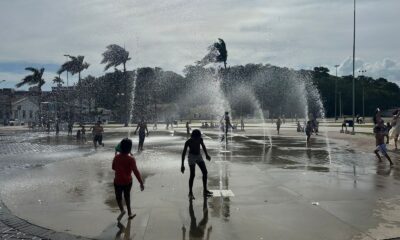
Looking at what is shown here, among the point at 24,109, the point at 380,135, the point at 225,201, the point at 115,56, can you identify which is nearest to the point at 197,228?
the point at 225,201

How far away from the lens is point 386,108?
4454 inches

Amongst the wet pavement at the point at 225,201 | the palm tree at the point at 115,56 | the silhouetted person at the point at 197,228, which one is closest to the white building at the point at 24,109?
the palm tree at the point at 115,56

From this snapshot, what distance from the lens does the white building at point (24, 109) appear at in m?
103

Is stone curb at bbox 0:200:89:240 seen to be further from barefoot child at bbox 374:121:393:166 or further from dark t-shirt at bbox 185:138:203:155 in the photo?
barefoot child at bbox 374:121:393:166

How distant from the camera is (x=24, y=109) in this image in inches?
4136

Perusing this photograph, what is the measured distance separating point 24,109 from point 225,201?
104905 millimetres

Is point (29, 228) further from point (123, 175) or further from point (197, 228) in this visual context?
point (197, 228)

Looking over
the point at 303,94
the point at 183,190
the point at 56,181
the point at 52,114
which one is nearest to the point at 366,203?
the point at 183,190

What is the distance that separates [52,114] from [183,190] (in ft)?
262

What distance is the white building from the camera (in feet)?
338

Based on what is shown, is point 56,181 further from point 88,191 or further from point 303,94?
point 303,94

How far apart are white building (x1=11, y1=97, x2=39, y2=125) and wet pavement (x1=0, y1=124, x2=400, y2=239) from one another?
312 ft

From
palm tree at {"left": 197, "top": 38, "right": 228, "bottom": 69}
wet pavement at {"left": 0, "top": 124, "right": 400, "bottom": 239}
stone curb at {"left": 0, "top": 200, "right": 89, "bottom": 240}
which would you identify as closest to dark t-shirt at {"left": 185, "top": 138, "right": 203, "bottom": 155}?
wet pavement at {"left": 0, "top": 124, "right": 400, "bottom": 239}

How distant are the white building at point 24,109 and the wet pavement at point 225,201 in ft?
312
